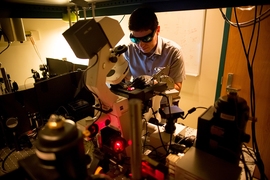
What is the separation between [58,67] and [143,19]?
1034mm

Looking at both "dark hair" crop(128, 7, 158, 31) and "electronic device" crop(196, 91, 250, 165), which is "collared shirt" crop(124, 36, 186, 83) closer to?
"dark hair" crop(128, 7, 158, 31)

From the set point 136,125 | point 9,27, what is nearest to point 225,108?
point 136,125

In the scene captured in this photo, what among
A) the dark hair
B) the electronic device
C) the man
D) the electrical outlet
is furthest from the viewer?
the electrical outlet

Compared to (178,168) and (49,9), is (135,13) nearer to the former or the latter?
(49,9)

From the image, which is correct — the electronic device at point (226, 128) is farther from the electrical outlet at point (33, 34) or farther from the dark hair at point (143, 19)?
the electrical outlet at point (33, 34)

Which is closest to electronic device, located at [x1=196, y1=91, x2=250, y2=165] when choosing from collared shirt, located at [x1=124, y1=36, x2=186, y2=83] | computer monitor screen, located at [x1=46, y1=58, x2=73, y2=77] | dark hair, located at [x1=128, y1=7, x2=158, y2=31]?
dark hair, located at [x1=128, y1=7, x2=158, y2=31]

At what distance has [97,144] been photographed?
0.96 meters

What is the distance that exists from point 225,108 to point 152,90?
1.08 feet

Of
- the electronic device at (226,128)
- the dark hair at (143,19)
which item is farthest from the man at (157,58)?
the electronic device at (226,128)

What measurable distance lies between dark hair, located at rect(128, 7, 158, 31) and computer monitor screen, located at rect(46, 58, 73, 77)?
736 millimetres

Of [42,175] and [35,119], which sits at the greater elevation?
[42,175]

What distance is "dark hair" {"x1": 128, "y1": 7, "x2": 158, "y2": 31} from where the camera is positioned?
1113mm

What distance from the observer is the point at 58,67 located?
5.79 feet

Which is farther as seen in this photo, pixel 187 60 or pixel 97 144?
pixel 187 60
